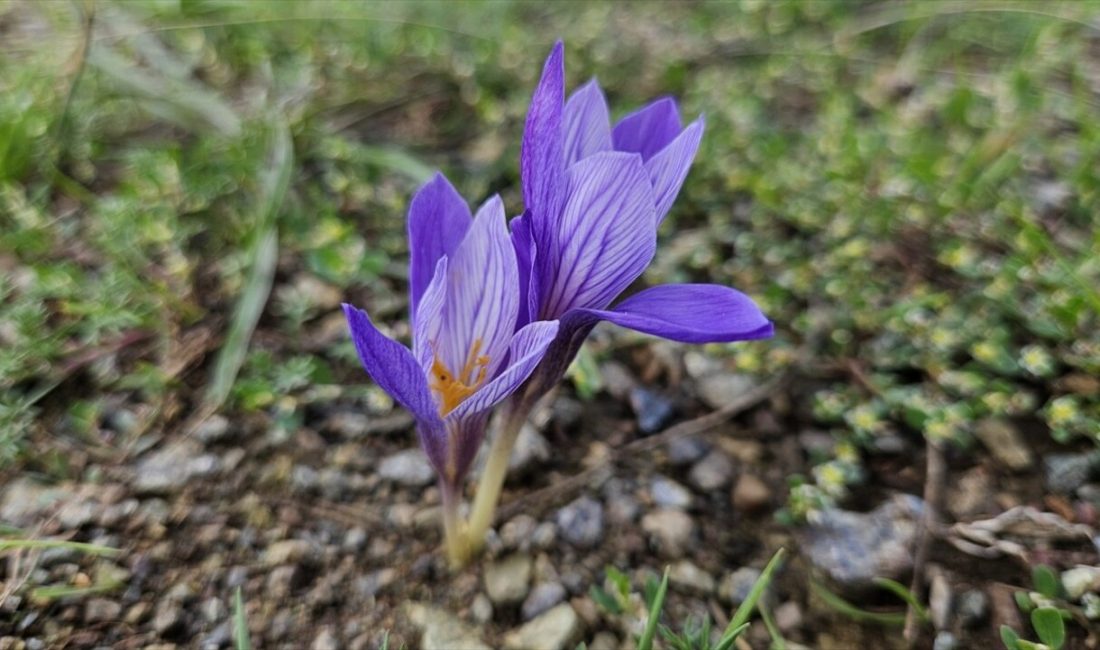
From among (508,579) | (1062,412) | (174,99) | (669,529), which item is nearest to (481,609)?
(508,579)

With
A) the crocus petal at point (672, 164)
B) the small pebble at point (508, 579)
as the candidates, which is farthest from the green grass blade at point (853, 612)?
the crocus petal at point (672, 164)

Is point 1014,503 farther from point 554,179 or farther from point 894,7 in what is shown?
point 894,7

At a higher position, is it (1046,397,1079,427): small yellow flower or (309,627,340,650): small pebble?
(309,627,340,650): small pebble

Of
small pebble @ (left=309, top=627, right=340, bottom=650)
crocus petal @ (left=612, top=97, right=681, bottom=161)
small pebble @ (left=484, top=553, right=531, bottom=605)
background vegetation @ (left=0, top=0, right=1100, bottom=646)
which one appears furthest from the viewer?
background vegetation @ (left=0, top=0, right=1100, bottom=646)

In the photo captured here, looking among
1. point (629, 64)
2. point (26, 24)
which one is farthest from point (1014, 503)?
point (26, 24)

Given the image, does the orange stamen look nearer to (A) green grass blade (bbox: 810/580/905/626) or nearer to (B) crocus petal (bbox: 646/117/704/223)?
(B) crocus petal (bbox: 646/117/704/223)

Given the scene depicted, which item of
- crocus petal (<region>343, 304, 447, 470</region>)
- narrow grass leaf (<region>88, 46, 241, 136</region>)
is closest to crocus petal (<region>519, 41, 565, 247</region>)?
crocus petal (<region>343, 304, 447, 470</region>)
